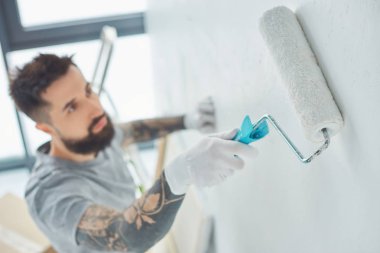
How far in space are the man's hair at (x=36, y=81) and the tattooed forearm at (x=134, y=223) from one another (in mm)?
365

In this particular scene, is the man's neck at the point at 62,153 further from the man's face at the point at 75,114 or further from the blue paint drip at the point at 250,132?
the blue paint drip at the point at 250,132

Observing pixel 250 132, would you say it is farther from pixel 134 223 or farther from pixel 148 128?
pixel 148 128

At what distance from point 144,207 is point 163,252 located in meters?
0.72

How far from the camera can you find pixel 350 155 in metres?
0.67

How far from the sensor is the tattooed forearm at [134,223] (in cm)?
109

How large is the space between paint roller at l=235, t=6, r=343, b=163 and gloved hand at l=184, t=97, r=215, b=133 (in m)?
0.57

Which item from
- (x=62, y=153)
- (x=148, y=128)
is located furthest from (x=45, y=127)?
(x=148, y=128)

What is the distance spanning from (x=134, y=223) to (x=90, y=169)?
42cm

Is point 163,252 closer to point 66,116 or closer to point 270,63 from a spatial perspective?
point 66,116

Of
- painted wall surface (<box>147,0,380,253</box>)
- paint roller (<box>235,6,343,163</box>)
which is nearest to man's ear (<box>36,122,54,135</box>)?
painted wall surface (<box>147,0,380,253</box>)

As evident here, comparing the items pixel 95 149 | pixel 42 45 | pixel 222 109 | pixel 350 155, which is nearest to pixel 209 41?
pixel 222 109

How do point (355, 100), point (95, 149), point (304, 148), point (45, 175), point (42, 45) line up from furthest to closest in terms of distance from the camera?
point (42, 45) < point (95, 149) < point (45, 175) < point (304, 148) < point (355, 100)

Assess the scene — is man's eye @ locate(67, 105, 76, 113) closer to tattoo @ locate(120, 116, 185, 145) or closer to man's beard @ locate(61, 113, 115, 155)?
man's beard @ locate(61, 113, 115, 155)

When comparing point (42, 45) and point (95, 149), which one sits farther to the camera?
point (42, 45)
